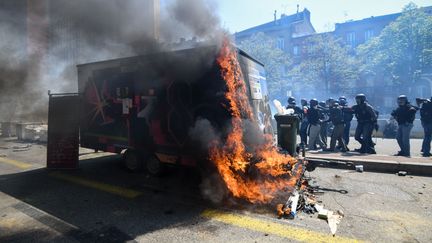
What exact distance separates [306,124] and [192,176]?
546 centimetres

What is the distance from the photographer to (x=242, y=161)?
4801 mm

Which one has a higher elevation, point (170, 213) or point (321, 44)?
point (321, 44)

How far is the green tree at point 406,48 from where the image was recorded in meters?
22.5

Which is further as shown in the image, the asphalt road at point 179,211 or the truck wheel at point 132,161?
the truck wheel at point 132,161

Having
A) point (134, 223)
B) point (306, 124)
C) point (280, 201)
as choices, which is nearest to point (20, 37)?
point (134, 223)

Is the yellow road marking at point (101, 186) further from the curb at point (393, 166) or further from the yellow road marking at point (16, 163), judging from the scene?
the curb at point (393, 166)

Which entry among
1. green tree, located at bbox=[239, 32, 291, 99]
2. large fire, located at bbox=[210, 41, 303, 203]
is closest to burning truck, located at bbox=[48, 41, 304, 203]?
large fire, located at bbox=[210, 41, 303, 203]

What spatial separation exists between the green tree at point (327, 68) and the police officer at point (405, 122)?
1854 centimetres

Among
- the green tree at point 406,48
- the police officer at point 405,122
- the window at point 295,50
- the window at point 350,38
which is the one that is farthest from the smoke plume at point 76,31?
the window at point 350,38

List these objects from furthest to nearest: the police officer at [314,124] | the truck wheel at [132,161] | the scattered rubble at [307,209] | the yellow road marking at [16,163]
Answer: the police officer at [314,124]
the yellow road marking at [16,163]
the truck wheel at [132,161]
the scattered rubble at [307,209]

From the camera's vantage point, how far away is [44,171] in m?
6.59

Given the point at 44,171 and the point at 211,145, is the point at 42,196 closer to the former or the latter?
the point at 44,171

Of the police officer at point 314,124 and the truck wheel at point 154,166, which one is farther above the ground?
the police officer at point 314,124

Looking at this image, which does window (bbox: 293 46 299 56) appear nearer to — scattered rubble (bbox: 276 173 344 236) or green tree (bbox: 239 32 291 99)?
green tree (bbox: 239 32 291 99)
